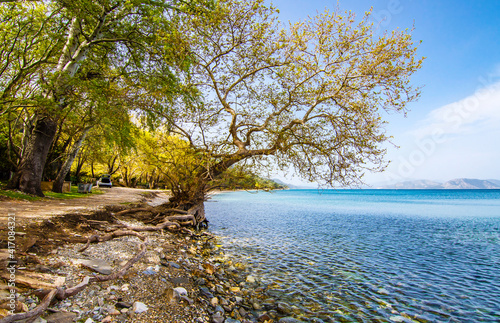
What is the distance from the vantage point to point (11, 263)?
15.2ft

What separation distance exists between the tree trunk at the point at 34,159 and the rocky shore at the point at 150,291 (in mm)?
11148

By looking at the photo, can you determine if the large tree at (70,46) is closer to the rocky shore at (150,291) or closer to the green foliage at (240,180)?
the green foliage at (240,180)

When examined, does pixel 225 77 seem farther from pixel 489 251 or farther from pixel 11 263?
pixel 489 251

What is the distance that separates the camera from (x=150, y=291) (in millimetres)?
5238

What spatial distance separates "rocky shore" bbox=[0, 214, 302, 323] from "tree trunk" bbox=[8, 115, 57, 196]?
439 inches

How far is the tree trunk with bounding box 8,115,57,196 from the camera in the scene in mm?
15156

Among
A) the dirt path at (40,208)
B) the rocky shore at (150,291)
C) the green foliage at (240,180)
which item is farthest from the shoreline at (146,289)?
the green foliage at (240,180)

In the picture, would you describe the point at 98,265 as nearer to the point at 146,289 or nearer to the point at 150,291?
the point at 146,289

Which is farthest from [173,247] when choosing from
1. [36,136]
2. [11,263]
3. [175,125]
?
[36,136]

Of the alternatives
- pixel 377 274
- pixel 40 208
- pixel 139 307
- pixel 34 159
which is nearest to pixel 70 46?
pixel 34 159

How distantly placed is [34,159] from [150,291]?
15.4 m

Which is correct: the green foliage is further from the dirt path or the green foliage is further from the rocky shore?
the dirt path

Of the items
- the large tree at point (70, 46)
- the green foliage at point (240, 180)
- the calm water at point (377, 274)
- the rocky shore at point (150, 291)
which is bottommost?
the calm water at point (377, 274)

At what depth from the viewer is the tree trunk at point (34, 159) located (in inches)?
597
